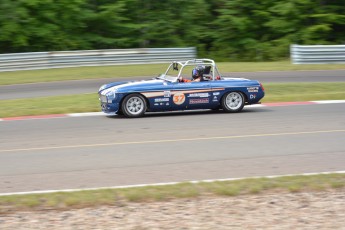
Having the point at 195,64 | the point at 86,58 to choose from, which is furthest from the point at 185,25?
the point at 195,64

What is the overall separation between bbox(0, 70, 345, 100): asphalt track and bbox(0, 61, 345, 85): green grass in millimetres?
1202

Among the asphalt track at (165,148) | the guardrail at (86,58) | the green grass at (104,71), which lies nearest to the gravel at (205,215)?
the asphalt track at (165,148)

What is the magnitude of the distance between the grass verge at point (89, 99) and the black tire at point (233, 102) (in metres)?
2.65

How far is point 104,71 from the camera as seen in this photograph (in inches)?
1099

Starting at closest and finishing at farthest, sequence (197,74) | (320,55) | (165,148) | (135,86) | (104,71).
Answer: (165,148) → (135,86) → (197,74) → (104,71) → (320,55)

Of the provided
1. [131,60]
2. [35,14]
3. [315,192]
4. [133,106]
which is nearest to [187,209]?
[315,192]

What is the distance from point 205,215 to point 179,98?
338 inches

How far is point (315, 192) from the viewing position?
7.45 m

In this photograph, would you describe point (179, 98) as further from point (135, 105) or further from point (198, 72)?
point (135, 105)

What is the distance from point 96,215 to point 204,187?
1.57 m

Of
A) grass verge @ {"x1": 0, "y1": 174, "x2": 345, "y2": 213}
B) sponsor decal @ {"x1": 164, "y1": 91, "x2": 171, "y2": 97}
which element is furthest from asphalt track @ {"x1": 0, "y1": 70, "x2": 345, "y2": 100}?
grass verge @ {"x1": 0, "y1": 174, "x2": 345, "y2": 213}

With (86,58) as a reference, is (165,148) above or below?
below

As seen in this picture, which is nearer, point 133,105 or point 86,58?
point 133,105

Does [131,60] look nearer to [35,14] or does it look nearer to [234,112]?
[35,14]
